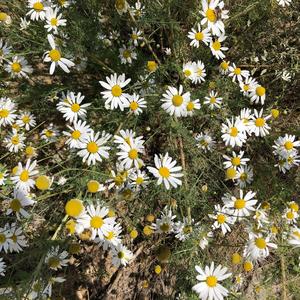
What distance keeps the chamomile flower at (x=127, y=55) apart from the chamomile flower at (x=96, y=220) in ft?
5.05

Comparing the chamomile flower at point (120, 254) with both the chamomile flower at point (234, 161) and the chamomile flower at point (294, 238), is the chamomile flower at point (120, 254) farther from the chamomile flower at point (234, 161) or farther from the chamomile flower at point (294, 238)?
the chamomile flower at point (294, 238)

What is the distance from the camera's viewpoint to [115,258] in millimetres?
3156

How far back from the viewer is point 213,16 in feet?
9.84

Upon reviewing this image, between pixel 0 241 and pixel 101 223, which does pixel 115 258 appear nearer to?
pixel 101 223

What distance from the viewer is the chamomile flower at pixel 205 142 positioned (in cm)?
326

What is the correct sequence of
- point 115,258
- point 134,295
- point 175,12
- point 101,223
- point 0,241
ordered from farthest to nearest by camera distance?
point 134,295, point 175,12, point 115,258, point 0,241, point 101,223

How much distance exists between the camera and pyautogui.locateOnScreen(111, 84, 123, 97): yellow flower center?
9.42 feet

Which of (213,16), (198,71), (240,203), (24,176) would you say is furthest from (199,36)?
(24,176)

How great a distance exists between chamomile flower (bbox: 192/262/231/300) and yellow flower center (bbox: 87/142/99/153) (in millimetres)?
1156

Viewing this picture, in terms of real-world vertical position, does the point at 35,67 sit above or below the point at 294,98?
below

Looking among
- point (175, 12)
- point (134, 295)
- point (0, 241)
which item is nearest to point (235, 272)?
point (134, 295)

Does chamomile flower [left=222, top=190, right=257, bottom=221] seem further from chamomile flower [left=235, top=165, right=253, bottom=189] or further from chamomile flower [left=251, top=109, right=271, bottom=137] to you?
chamomile flower [left=251, top=109, right=271, bottom=137]

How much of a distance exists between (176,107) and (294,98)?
177 cm

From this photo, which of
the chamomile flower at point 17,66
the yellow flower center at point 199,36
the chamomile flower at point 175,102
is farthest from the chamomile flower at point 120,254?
the yellow flower center at point 199,36
